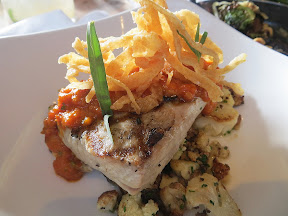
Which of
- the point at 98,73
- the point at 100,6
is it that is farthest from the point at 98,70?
the point at 100,6

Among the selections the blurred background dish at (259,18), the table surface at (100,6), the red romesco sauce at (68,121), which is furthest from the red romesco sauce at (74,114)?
the table surface at (100,6)

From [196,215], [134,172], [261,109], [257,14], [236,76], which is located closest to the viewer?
[134,172]

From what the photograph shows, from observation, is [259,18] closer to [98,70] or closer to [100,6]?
[100,6]

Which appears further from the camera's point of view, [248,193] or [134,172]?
[248,193]

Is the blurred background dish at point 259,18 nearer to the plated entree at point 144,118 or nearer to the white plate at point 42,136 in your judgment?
the white plate at point 42,136

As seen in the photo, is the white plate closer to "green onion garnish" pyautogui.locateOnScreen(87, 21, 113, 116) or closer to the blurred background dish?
"green onion garnish" pyautogui.locateOnScreen(87, 21, 113, 116)

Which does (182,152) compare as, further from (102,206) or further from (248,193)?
(102,206)

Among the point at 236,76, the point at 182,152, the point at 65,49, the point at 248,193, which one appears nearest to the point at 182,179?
the point at 182,152

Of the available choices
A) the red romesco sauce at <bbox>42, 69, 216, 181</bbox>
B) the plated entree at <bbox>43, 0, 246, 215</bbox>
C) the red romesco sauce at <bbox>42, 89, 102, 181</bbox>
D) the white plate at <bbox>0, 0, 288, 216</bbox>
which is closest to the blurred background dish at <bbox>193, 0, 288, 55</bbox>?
the white plate at <bbox>0, 0, 288, 216</bbox>
